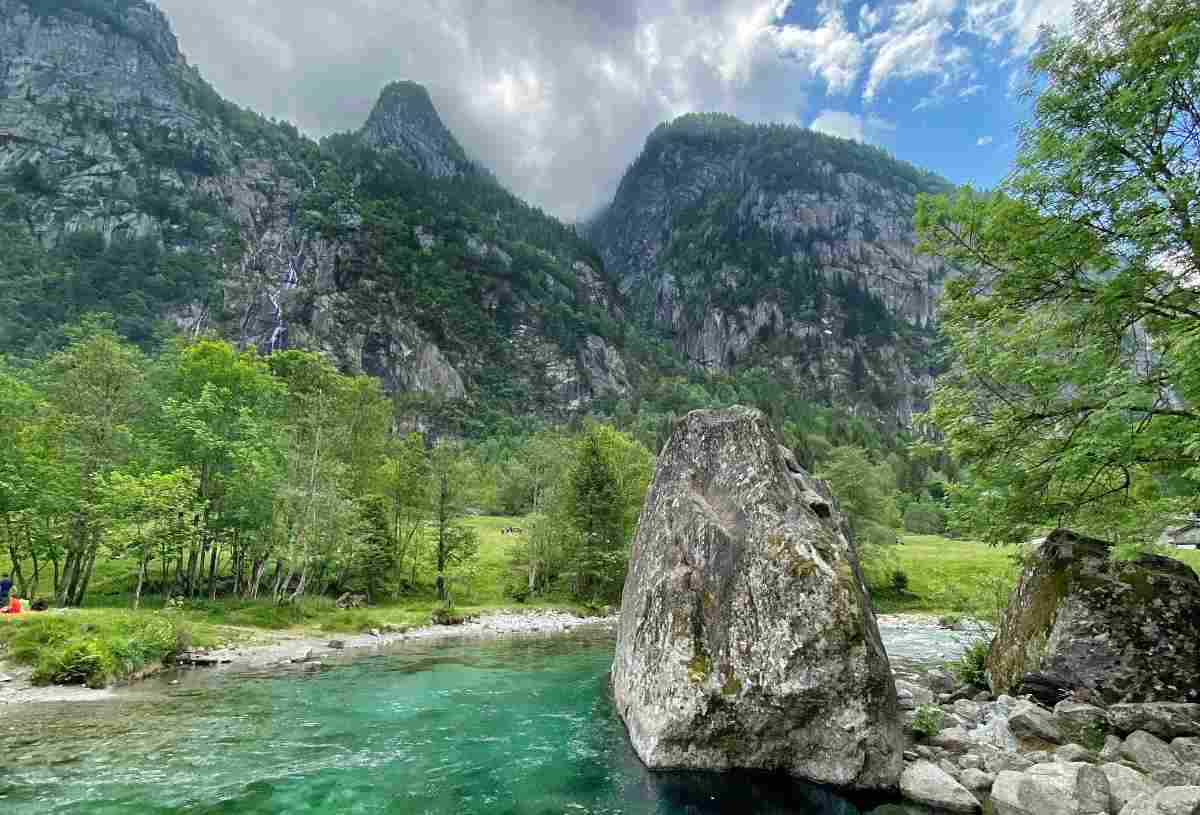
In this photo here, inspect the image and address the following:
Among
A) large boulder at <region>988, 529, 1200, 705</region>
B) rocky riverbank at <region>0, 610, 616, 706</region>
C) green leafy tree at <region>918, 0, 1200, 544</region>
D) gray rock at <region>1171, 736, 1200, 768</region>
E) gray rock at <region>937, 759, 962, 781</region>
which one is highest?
green leafy tree at <region>918, 0, 1200, 544</region>

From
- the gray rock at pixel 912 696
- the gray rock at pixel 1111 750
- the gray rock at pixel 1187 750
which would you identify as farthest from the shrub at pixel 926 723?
the gray rock at pixel 1187 750

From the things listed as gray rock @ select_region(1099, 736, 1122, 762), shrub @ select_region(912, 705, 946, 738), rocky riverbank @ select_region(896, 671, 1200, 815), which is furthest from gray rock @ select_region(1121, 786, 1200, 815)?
shrub @ select_region(912, 705, 946, 738)

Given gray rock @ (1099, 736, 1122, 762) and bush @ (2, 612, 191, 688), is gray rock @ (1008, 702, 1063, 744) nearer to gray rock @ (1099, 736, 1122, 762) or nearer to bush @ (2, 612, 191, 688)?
gray rock @ (1099, 736, 1122, 762)

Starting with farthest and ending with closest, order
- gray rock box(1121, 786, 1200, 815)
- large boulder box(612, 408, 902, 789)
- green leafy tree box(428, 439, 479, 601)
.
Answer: green leafy tree box(428, 439, 479, 601) → large boulder box(612, 408, 902, 789) → gray rock box(1121, 786, 1200, 815)

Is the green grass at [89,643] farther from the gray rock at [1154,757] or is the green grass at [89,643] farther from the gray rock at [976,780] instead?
the gray rock at [1154,757]

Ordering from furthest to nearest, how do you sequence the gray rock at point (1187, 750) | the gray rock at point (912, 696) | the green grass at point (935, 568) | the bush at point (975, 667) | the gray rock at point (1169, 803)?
the green grass at point (935, 568) < the bush at point (975, 667) < the gray rock at point (912, 696) < the gray rock at point (1187, 750) < the gray rock at point (1169, 803)

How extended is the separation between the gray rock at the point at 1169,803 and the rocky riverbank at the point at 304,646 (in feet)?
90.2

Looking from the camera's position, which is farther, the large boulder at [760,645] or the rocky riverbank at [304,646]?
the rocky riverbank at [304,646]

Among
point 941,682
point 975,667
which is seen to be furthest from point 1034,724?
point 941,682

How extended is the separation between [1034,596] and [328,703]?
71.8 ft

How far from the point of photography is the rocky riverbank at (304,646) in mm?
20328

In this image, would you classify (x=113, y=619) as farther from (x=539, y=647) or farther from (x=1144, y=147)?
(x=1144, y=147)

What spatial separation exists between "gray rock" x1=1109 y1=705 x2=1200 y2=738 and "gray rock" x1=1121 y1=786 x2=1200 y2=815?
3.75m

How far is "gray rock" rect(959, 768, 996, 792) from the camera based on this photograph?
463 inches
